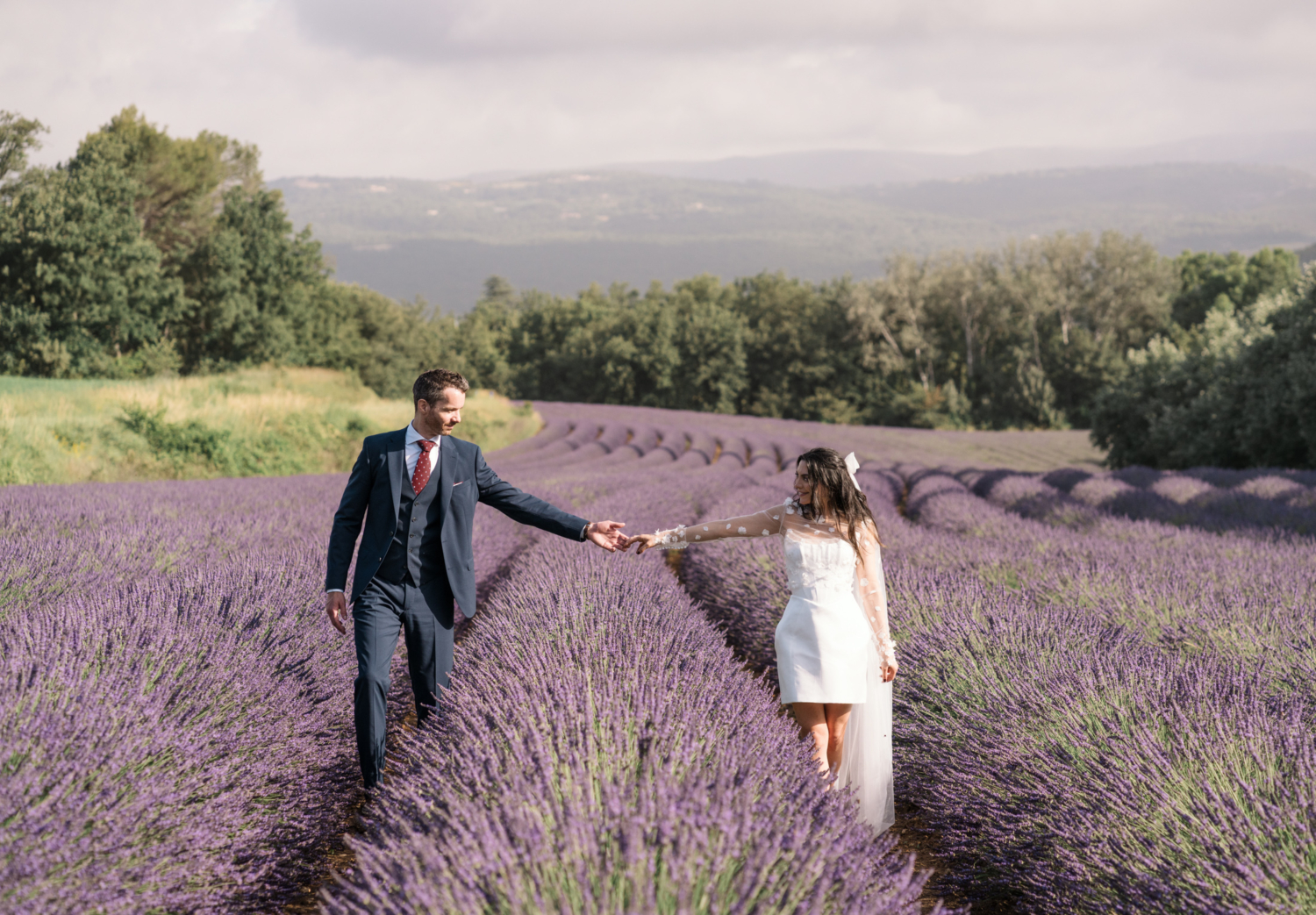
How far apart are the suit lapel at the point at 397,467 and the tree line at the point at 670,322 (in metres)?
14.9

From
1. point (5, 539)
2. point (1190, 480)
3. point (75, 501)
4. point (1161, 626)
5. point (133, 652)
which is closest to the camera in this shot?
point (133, 652)

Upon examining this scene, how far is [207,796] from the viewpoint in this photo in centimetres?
200

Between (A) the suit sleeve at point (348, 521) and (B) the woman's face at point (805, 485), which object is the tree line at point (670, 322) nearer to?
(B) the woman's face at point (805, 485)

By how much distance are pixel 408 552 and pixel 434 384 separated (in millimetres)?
552

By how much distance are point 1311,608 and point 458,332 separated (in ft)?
180

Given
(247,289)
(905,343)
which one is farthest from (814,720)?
(905,343)

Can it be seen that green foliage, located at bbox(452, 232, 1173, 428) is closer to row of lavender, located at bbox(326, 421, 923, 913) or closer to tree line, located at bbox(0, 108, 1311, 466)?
tree line, located at bbox(0, 108, 1311, 466)

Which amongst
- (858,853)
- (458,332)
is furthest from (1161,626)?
(458,332)

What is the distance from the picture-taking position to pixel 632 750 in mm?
1831

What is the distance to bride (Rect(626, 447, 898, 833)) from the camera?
9.00 ft

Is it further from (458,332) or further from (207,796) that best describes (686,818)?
(458,332)

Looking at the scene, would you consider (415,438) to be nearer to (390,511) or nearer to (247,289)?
(390,511)

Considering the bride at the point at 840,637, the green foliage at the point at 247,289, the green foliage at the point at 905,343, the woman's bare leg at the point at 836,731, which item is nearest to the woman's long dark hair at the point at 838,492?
the bride at the point at 840,637

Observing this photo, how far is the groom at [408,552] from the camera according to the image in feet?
8.57
